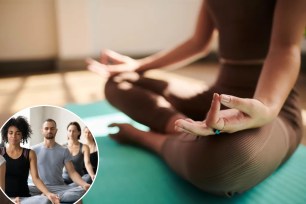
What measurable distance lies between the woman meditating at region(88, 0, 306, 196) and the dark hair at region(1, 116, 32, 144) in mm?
203

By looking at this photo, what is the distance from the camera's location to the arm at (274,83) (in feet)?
1.63

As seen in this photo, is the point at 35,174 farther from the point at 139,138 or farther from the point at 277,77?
the point at 139,138

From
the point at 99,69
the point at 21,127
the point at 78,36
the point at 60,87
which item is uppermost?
the point at 21,127

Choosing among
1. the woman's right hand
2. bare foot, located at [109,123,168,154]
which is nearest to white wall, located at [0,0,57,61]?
the woman's right hand

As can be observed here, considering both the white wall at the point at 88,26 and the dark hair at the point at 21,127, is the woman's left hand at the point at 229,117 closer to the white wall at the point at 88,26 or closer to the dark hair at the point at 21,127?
the dark hair at the point at 21,127

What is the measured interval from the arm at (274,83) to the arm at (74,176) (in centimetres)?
15

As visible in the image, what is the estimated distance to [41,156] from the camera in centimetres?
44

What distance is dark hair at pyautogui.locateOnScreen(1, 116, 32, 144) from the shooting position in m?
0.44

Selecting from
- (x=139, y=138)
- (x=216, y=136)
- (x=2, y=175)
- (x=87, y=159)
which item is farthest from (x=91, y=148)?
(x=139, y=138)

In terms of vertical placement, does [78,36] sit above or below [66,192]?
below

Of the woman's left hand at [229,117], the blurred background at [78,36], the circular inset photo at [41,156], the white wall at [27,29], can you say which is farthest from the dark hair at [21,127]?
the white wall at [27,29]

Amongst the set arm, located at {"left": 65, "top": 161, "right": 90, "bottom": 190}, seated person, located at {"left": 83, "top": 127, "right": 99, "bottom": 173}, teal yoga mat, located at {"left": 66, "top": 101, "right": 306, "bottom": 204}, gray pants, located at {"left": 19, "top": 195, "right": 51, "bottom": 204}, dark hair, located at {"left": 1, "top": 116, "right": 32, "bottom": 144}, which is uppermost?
dark hair, located at {"left": 1, "top": 116, "right": 32, "bottom": 144}

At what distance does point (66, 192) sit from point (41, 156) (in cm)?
6

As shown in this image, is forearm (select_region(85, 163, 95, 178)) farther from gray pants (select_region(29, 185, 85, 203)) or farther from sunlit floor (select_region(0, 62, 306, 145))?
sunlit floor (select_region(0, 62, 306, 145))
